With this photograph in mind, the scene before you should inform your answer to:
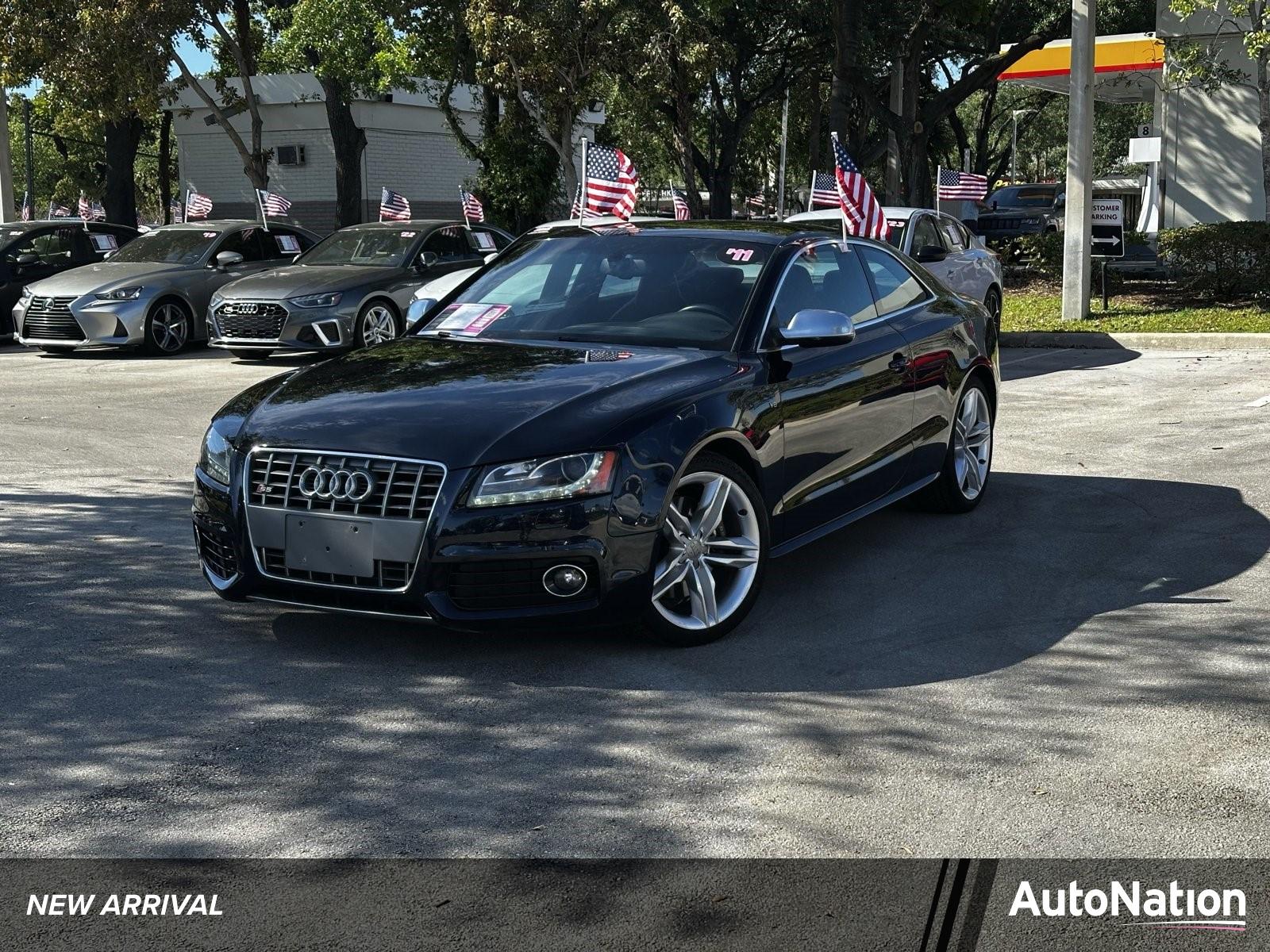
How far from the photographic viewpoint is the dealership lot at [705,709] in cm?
399

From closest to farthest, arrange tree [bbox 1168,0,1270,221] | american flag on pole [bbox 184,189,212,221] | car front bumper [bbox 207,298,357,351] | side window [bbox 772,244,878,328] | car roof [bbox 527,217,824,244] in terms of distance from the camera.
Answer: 1. side window [bbox 772,244,878,328]
2. car roof [bbox 527,217,824,244]
3. car front bumper [bbox 207,298,357,351]
4. tree [bbox 1168,0,1270,221]
5. american flag on pole [bbox 184,189,212,221]

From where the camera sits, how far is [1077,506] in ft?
26.5

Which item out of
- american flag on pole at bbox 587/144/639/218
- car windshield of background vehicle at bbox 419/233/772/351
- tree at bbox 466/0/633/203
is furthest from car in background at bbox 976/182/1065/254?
car windshield of background vehicle at bbox 419/233/772/351

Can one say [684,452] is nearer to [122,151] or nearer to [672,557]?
[672,557]

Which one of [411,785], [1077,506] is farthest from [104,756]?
[1077,506]

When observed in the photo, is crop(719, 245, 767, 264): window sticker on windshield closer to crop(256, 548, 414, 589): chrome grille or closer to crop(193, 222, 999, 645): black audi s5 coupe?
crop(193, 222, 999, 645): black audi s5 coupe

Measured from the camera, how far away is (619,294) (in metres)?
6.60

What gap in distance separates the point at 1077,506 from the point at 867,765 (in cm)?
409

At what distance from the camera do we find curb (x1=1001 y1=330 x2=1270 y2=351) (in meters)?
15.8

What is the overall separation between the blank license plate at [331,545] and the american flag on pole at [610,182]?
10.5 m

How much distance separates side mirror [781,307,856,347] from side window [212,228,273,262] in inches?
528

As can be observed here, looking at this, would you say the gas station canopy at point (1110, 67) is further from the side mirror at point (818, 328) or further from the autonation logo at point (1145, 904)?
the autonation logo at point (1145, 904)

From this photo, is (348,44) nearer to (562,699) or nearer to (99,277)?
(99,277)

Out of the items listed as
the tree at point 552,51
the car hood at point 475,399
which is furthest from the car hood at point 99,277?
the car hood at point 475,399
